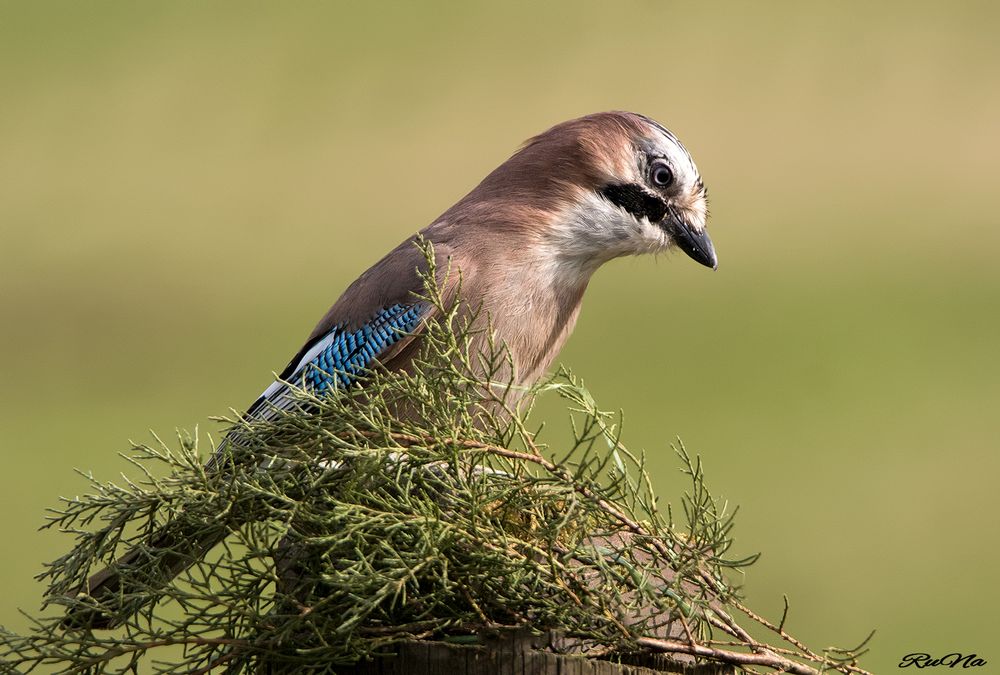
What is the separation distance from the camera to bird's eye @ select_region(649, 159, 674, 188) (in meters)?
4.75

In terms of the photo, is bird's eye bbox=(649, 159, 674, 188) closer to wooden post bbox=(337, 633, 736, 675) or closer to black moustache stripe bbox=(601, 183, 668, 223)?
black moustache stripe bbox=(601, 183, 668, 223)

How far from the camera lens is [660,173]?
4758 millimetres

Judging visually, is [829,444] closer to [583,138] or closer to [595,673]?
[583,138]

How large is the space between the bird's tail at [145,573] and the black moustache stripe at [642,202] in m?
2.04

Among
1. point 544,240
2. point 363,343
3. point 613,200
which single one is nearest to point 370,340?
point 363,343

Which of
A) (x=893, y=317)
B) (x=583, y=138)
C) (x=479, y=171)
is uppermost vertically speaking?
(x=479, y=171)

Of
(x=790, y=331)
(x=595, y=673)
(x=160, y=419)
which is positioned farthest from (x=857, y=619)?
(x=595, y=673)

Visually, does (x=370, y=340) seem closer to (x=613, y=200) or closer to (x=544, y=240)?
(x=544, y=240)

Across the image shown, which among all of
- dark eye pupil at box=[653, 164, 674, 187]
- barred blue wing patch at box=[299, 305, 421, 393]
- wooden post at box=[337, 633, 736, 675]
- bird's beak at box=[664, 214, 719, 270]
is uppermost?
dark eye pupil at box=[653, 164, 674, 187]

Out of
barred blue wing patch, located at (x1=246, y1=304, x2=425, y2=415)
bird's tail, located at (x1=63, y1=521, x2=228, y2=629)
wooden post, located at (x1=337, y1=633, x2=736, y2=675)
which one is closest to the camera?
wooden post, located at (x1=337, y1=633, x2=736, y2=675)

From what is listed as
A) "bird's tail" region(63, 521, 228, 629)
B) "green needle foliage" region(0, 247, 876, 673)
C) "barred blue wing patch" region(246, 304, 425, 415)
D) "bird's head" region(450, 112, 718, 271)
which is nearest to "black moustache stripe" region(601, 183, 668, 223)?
"bird's head" region(450, 112, 718, 271)

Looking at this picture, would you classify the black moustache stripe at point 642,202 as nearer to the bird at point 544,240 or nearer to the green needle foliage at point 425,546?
the bird at point 544,240

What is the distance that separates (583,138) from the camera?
4.82m

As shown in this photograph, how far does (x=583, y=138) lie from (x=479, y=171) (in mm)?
14347
